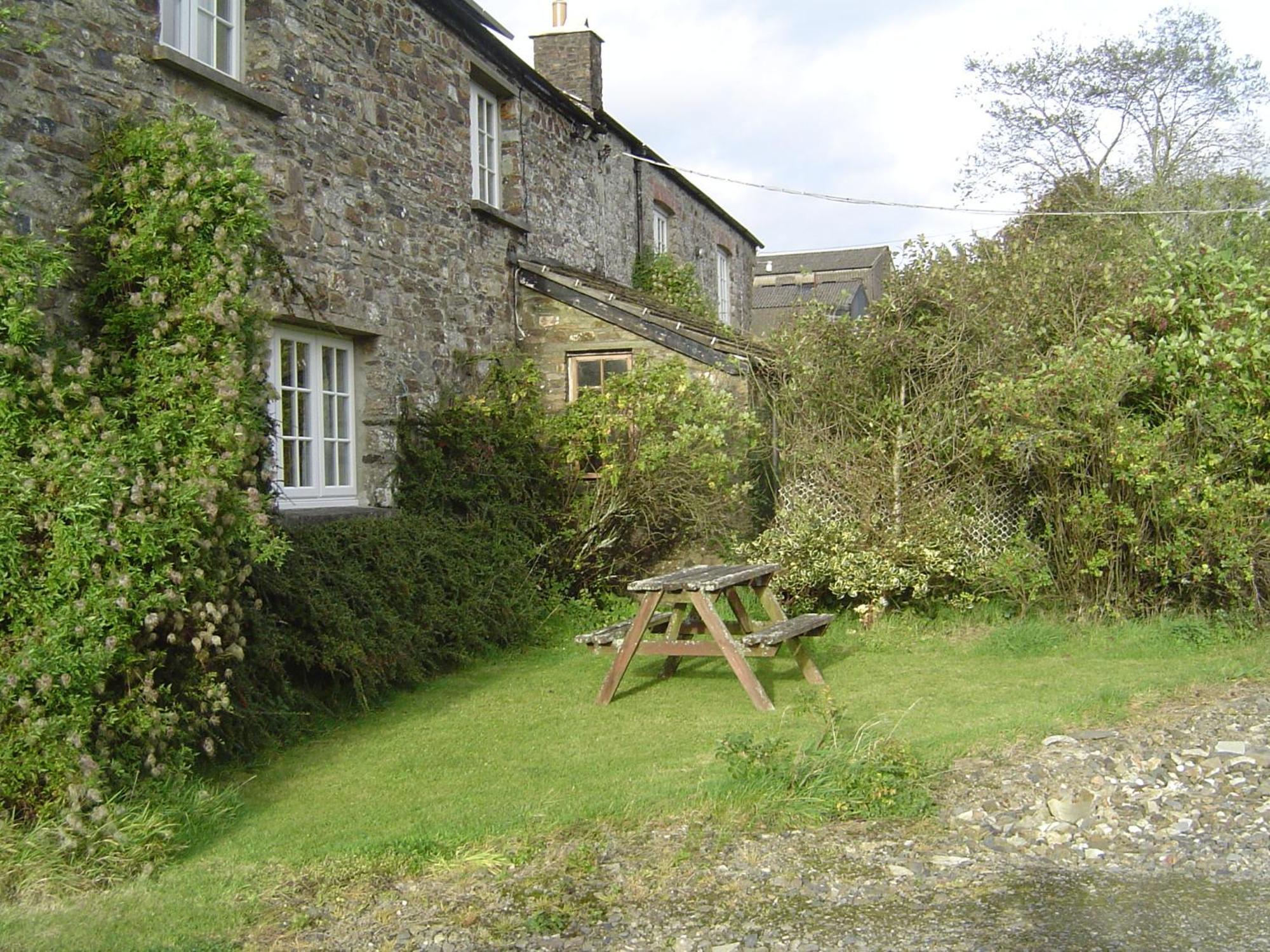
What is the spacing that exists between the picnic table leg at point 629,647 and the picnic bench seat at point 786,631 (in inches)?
24.2

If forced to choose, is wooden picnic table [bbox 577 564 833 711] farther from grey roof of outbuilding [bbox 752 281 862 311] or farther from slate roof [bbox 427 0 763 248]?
grey roof of outbuilding [bbox 752 281 862 311]

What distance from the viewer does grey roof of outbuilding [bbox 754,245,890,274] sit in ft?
163

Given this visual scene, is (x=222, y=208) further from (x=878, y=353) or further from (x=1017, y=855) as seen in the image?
(x=878, y=353)

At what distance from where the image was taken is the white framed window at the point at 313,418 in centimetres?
888

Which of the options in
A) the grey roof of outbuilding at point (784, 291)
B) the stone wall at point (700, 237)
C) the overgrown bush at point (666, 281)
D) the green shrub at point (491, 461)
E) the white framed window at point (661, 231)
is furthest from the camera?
the grey roof of outbuilding at point (784, 291)

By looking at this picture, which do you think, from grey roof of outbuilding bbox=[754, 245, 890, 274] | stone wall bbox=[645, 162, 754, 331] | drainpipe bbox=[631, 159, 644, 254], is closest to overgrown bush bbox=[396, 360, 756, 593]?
drainpipe bbox=[631, 159, 644, 254]

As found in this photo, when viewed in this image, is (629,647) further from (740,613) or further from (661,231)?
(661,231)

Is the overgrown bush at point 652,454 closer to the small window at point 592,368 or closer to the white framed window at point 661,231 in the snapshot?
the small window at point 592,368

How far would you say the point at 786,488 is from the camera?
10734 mm

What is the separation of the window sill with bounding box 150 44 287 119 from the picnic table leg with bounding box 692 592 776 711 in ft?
15.3

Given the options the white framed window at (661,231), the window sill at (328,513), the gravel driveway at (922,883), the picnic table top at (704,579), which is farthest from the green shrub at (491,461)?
the white framed window at (661,231)

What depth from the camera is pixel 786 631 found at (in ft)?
24.9

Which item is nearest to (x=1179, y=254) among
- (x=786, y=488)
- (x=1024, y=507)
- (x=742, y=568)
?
(x=1024, y=507)

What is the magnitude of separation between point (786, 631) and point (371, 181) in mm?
5228
